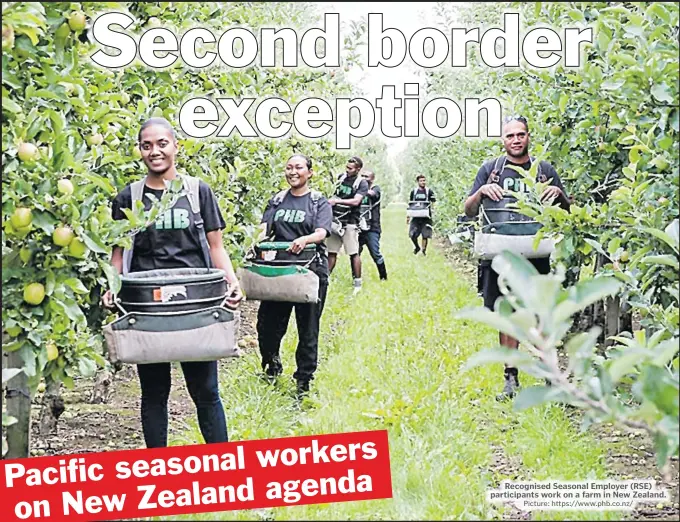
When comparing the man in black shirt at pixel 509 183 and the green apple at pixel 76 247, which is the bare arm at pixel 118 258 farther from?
the man in black shirt at pixel 509 183

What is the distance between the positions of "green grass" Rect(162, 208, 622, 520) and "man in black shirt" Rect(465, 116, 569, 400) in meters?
0.43

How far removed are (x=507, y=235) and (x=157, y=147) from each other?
75.8 inches

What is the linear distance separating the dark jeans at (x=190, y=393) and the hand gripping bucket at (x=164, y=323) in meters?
0.20

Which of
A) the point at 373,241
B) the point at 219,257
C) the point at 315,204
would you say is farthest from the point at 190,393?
the point at 373,241

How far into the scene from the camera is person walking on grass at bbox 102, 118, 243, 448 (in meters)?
3.13

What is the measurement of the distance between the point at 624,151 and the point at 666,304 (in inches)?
64.3

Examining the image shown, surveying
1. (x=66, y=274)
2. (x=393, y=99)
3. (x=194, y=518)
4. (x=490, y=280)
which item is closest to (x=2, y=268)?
(x=66, y=274)

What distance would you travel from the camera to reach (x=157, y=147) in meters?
3.12

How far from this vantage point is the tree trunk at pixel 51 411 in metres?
3.96

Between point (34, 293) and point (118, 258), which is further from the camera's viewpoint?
point (118, 258)

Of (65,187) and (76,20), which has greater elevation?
(76,20)

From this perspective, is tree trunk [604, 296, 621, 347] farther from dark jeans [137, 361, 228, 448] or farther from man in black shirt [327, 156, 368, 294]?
man in black shirt [327, 156, 368, 294]

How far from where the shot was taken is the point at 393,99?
14.0 ft

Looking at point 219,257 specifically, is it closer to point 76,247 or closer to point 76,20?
point 76,247
